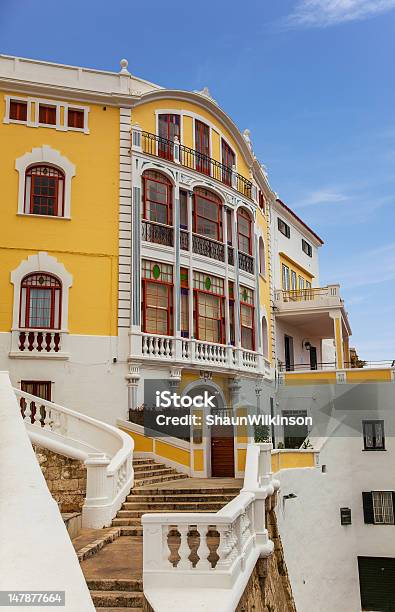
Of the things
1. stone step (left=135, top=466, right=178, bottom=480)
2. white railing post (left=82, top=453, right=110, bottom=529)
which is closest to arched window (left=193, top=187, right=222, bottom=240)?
stone step (left=135, top=466, right=178, bottom=480)

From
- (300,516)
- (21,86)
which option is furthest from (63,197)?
(300,516)

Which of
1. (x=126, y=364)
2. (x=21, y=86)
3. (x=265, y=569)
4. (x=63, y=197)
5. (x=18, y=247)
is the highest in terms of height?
(x=21, y=86)

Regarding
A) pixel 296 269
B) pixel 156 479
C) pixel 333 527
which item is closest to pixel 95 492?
pixel 156 479

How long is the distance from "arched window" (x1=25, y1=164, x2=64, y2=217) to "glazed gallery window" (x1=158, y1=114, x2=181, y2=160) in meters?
4.28

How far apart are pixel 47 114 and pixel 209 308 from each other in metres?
9.51

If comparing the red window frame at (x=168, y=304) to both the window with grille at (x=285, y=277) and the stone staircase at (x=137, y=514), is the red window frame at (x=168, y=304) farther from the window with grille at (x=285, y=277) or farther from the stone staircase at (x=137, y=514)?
the window with grille at (x=285, y=277)

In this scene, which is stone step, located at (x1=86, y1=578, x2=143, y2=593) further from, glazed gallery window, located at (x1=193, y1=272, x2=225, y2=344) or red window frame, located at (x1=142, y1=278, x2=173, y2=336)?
glazed gallery window, located at (x1=193, y1=272, x2=225, y2=344)

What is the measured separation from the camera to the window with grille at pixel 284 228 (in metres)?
33.3

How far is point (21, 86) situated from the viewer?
69.6ft

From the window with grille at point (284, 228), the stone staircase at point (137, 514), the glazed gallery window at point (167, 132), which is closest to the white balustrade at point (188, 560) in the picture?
the stone staircase at point (137, 514)

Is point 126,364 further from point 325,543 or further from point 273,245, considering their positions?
point 273,245

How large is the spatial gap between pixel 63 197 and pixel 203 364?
8.00 meters

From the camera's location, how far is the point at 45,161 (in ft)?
70.0

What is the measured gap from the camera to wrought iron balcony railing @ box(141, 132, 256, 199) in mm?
23266
